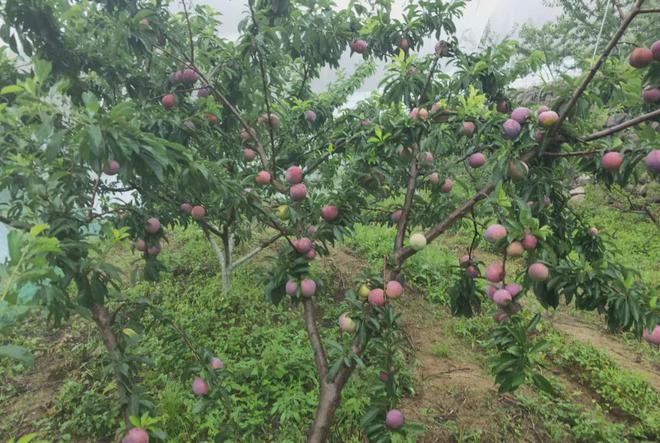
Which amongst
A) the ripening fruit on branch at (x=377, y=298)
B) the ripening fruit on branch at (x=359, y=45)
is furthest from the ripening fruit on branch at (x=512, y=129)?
the ripening fruit on branch at (x=359, y=45)

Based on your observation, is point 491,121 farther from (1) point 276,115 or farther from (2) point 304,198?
(1) point 276,115

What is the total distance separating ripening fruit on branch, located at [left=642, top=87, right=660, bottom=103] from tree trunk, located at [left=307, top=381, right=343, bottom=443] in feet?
4.84

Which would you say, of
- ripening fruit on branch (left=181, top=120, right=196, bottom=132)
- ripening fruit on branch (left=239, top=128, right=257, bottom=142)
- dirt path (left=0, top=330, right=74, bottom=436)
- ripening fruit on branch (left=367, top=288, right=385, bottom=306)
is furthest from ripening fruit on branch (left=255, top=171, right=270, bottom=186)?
dirt path (left=0, top=330, right=74, bottom=436)

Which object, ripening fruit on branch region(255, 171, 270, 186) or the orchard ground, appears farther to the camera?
the orchard ground

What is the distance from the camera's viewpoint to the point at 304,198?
79.5 inches

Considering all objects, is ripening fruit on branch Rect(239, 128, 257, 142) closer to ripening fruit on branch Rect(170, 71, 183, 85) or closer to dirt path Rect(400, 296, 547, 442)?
ripening fruit on branch Rect(170, 71, 183, 85)

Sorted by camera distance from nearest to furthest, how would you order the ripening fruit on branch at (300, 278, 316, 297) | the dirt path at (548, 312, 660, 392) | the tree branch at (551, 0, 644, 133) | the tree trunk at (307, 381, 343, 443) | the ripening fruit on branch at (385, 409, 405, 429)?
the tree branch at (551, 0, 644, 133) < the ripening fruit on branch at (385, 409, 405, 429) < the tree trunk at (307, 381, 343, 443) < the ripening fruit on branch at (300, 278, 316, 297) < the dirt path at (548, 312, 660, 392)

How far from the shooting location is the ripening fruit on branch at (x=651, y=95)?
1272 mm

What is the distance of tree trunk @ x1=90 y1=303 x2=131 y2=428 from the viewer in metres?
1.41

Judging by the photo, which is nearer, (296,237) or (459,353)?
(296,237)

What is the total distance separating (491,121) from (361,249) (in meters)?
3.27

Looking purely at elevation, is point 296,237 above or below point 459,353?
above

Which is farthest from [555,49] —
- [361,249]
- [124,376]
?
[124,376]

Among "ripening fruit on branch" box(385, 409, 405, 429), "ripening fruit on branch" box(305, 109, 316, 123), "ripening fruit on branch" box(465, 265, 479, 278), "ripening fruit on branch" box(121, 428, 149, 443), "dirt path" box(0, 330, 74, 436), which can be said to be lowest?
"dirt path" box(0, 330, 74, 436)
